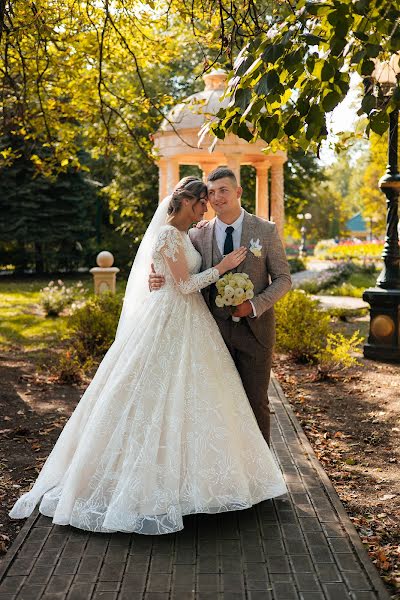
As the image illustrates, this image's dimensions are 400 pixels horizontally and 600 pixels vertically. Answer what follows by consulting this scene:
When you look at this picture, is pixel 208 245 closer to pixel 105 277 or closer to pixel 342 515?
pixel 342 515

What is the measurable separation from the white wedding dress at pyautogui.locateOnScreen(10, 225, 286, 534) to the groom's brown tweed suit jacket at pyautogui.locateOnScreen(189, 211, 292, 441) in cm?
20

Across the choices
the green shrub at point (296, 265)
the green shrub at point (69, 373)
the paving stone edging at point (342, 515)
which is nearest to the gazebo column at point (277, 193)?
the green shrub at point (69, 373)

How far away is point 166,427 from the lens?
4512 mm

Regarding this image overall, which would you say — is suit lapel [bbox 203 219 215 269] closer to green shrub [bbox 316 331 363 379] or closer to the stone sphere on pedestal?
green shrub [bbox 316 331 363 379]

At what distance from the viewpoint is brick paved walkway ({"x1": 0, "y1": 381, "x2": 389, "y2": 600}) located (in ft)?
11.9

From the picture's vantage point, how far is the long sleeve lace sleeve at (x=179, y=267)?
190 inches

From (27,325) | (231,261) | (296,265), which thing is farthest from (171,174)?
(296,265)

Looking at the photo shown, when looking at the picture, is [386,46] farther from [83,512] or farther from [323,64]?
[83,512]

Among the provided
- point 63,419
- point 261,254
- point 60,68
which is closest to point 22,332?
point 60,68

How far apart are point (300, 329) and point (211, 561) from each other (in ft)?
23.1

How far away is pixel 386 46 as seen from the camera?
358 centimetres

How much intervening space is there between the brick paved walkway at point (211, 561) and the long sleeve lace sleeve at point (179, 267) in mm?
1499

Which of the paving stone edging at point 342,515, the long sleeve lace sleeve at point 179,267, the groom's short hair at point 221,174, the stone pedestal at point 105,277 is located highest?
the groom's short hair at point 221,174

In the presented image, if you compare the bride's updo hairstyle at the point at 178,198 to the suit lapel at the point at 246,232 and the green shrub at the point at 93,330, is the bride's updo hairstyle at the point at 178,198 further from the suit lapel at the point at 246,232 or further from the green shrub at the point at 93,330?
the green shrub at the point at 93,330
